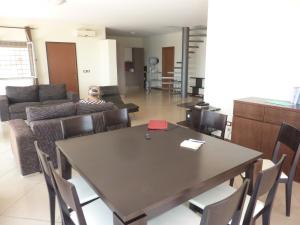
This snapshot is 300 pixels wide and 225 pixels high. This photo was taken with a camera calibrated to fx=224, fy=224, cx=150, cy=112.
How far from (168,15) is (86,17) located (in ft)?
7.42

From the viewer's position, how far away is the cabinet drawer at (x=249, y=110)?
2.88m

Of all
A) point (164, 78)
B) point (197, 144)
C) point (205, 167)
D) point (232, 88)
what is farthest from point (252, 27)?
point (164, 78)

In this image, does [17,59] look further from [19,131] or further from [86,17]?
[19,131]

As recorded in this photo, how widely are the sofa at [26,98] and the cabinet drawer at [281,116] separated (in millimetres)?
4457

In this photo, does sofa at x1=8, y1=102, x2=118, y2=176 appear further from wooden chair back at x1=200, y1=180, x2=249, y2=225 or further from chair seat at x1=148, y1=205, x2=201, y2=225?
wooden chair back at x1=200, y1=180, x2=249, y2=225

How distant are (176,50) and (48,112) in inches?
299

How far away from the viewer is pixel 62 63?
Answer: 23.5ft

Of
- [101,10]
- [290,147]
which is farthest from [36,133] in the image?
[101,10]

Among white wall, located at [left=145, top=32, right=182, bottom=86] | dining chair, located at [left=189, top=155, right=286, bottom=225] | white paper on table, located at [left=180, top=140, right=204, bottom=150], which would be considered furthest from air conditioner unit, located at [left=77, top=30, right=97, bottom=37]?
dining chair, located at [left=189, top=155, right=286, bottom=225]

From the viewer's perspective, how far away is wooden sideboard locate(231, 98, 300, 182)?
260cm

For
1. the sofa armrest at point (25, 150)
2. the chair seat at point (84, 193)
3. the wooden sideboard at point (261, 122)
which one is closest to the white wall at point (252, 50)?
the wooden sideboard at point (261, 122)

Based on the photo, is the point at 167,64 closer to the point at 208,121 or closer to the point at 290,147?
the point at 208,121

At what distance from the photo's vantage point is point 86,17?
20.3 ft

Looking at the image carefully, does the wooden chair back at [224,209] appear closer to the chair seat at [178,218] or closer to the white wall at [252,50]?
the chair seat at [178,218]
